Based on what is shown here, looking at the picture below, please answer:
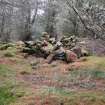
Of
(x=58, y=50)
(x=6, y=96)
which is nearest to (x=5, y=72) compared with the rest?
(x=6, y=96)

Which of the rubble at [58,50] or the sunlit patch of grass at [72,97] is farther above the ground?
the rubble at [58,50]

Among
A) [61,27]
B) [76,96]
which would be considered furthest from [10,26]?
[76,96]

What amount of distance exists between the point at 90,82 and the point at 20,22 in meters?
19.8

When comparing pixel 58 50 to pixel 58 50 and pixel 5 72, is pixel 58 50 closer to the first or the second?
pixel 58 50

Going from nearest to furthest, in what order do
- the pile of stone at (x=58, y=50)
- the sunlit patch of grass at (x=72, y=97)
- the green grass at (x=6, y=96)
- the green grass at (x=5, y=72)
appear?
the sunlit patch of grass at (x=72, y=97)
the green grass at (x=6, y=96)
the green grass at (x=5, y=72)
the pile of stone at (x=58, y=50)

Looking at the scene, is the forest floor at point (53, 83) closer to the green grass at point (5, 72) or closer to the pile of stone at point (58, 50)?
the green grass at point (5, 72)

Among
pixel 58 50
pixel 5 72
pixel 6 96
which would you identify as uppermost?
pixel 58 50

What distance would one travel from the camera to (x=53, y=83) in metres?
10.0

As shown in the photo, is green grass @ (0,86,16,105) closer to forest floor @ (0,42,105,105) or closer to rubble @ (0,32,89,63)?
forest floor @ (0,42,105,105)

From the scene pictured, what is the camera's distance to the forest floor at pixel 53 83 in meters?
7.76

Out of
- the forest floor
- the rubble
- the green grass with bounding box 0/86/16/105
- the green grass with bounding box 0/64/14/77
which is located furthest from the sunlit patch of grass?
the rubble

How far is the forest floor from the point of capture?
776 centimetres

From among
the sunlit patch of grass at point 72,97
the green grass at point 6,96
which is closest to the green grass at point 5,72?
the green grass at point 6,96

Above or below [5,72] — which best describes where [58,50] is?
above
